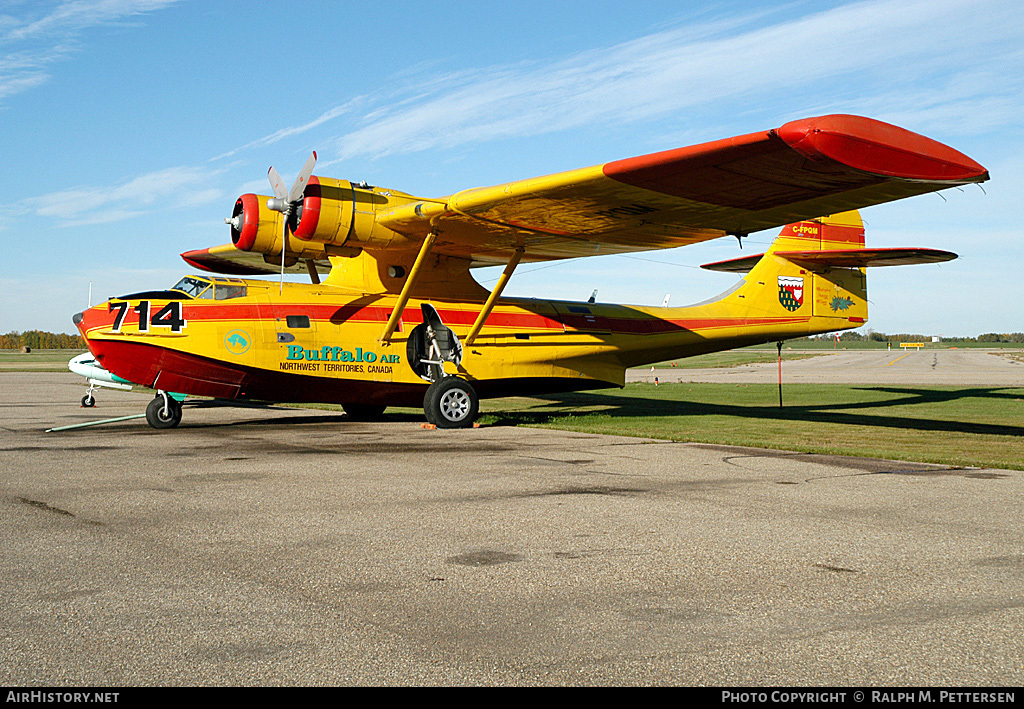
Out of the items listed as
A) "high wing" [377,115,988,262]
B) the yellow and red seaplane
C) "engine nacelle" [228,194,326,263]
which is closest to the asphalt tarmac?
"high wing" [377,115,988,262]

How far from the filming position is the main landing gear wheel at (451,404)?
15.7 meters

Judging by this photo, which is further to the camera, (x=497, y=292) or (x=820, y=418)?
(x=820, y=418)

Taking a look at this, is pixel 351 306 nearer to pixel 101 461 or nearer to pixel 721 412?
pixel 101 461

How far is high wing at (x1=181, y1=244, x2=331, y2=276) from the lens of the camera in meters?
20.2

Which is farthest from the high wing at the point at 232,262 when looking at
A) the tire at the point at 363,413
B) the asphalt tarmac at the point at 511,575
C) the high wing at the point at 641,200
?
the asphalt tarmac at the point at 511,575

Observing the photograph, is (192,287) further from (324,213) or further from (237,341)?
(324,213)

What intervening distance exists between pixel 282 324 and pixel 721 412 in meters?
10.0

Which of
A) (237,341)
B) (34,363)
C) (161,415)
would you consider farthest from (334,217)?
(34,363)

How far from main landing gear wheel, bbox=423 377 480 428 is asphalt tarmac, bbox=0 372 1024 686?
19.8ft

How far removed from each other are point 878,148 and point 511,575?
7.03 m

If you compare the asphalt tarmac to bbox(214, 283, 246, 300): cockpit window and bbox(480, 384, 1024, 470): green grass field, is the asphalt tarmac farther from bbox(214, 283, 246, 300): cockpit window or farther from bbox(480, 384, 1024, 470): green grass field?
bbox(214, 283, 246, 300): cockpit window

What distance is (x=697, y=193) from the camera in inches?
488

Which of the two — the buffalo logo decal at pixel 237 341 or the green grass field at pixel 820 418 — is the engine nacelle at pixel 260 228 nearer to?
the buffalo logo decal at pixel 237 341

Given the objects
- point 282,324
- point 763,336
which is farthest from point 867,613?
point 763,336
